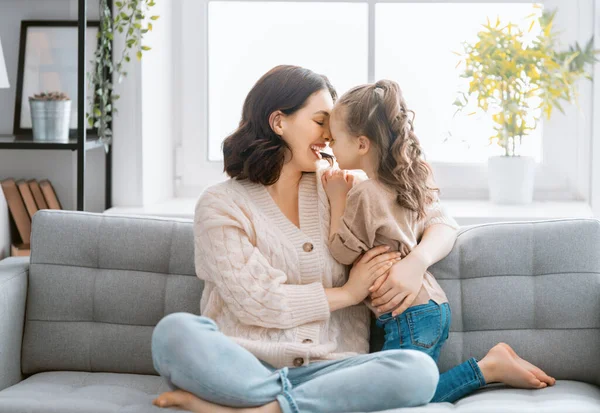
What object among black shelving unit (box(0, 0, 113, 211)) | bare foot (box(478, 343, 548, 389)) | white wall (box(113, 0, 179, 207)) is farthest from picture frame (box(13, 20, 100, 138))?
bare foot (box(478, 343, 548, 389))

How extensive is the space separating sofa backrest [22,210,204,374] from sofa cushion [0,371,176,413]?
0.05 metres

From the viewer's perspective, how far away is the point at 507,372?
2043 millimetres

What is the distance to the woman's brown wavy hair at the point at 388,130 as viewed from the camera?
203cm

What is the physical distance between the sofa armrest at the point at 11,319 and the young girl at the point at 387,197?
804 mm

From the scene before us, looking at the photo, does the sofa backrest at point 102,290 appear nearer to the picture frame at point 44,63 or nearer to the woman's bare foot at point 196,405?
the woman's bare foot at point 196,405

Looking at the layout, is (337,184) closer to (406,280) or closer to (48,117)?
(406,280)

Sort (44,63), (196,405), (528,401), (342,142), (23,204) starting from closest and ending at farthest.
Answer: (196,405)
(528,401)
(342,142)
(23,204)
(44,63)

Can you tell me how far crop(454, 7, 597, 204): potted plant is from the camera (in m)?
2.95

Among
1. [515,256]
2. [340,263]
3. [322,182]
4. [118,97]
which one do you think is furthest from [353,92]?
[118,97]

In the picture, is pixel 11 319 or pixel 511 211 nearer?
pixel 11 319

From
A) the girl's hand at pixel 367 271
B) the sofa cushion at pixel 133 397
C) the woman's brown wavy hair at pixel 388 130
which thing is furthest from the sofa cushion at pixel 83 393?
the woman's brown wavy hair at pixel 388 130

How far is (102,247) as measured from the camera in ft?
7.57

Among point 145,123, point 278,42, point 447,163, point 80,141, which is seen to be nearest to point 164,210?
point 145,123

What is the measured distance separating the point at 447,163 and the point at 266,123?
127 cm
